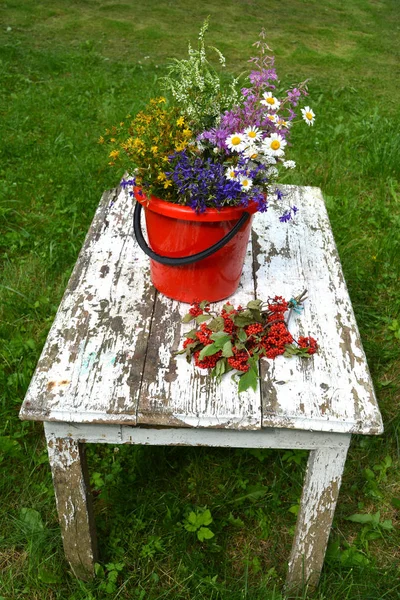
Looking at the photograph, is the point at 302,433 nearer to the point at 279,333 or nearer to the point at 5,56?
the point at 279,333

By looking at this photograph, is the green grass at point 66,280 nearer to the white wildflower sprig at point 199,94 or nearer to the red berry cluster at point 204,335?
the red berry cluster at point 204,335

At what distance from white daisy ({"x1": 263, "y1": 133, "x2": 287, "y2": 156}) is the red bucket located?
0.15m

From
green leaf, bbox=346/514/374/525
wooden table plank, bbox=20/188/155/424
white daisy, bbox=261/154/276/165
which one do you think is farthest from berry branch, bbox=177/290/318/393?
green leaf, bbox=346/514/374/525

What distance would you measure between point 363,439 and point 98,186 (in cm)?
219

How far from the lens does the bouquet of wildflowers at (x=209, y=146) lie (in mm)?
1464

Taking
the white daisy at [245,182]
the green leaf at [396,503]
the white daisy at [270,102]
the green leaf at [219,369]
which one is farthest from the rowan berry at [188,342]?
the green leaf at [396,503]

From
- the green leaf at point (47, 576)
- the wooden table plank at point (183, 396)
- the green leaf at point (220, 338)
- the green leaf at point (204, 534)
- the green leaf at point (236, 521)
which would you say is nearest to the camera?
the wooden table plank at point (183, 396)

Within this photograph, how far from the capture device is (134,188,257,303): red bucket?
5.04ft

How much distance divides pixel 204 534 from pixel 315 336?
0.78 metres

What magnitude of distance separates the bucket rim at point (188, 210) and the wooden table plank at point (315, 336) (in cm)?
35

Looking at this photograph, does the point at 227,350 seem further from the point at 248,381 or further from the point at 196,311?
the point at 196,311

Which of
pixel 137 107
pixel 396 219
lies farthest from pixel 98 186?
pixel 396 219

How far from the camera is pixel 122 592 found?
6.00ft

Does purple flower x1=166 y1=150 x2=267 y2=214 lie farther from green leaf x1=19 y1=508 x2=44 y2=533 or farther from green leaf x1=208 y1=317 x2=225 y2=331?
green leaf x1=19 y1=508 x2=44 y2=533
